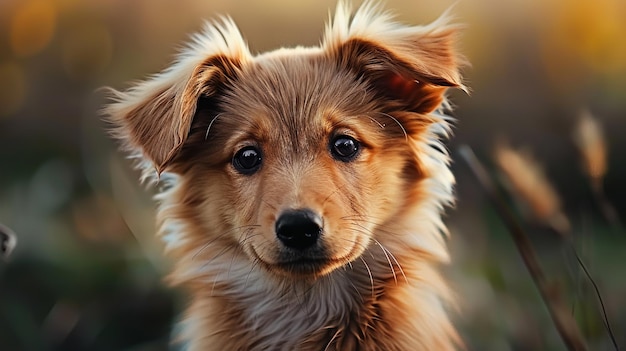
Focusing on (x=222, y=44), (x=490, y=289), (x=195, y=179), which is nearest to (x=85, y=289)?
(x=195, y=179)

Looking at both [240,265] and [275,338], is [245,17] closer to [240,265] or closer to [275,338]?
[240,265]

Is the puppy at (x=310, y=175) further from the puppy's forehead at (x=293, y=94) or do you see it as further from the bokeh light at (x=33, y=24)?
the bokeh light at (x=33, y=24)

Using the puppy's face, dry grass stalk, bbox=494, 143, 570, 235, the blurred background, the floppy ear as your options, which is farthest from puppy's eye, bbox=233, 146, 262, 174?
the blurred background

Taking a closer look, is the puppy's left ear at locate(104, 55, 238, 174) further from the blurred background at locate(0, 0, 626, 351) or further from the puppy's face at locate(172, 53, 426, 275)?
the blurred background at locate(0, 0, 626, 351)

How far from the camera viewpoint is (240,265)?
218cm

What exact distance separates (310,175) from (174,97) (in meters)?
0.41

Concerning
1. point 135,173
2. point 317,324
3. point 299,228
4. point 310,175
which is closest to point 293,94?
point 310,175

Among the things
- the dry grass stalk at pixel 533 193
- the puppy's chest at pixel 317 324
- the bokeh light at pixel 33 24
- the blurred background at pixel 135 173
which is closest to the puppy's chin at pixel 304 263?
the puppy's chest at pixel 317 324

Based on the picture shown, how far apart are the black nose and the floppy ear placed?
0.46 m

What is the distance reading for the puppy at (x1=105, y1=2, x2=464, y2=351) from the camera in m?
2.00

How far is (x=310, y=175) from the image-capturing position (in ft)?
6.40

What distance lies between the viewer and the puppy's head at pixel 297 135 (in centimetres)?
194

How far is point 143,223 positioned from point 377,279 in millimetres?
1095

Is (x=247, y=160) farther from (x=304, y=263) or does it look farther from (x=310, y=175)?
(x=304, y=263)
